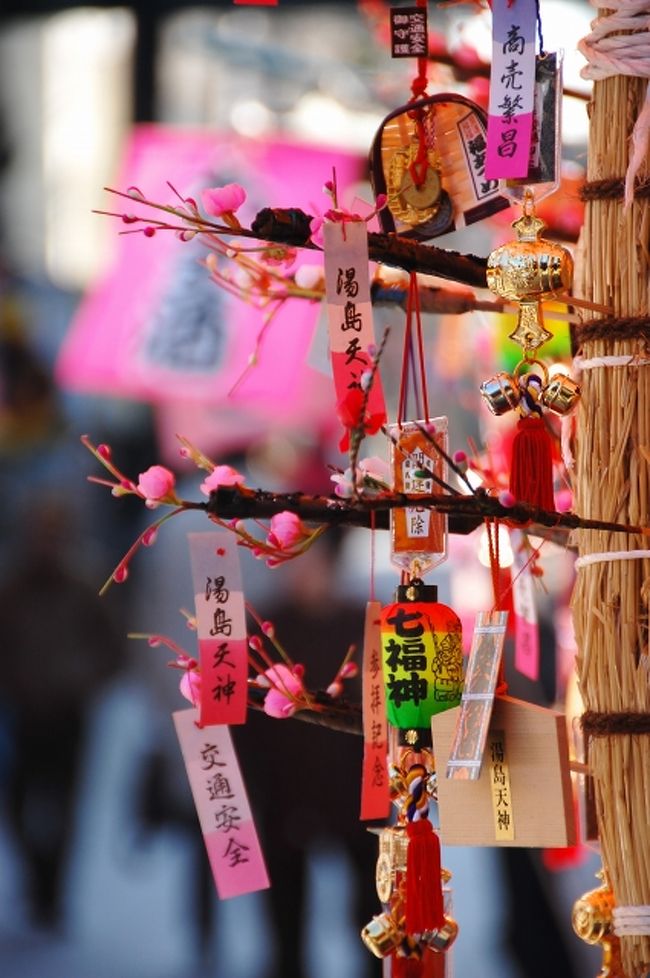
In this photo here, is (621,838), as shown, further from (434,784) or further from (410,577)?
(410,577)

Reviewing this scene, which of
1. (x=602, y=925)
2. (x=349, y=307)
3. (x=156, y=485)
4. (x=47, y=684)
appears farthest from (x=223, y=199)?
(x=47, y=684)

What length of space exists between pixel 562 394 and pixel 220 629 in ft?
1.13

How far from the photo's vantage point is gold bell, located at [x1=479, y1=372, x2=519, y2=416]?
4.03ft

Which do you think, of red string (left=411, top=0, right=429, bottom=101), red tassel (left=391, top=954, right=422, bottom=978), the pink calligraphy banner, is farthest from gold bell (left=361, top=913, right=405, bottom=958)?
the pink calligraphy banner

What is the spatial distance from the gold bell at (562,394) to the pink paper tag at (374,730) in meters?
0.23

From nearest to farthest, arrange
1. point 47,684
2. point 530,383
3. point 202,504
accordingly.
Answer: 1. point 202,504
2. point 530,383
3. point 47,684

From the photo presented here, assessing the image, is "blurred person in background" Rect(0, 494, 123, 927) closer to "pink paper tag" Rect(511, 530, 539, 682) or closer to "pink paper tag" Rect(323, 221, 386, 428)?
"pink paper tag" Rect(511, 530, 539, 682)

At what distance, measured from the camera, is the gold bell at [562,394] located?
1.21 metres

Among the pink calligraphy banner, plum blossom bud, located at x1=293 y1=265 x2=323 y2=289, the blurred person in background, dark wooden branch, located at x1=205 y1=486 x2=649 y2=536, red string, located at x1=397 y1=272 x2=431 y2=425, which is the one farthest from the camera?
the blurred person in background

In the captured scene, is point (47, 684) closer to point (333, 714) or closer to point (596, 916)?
point (333, 714)

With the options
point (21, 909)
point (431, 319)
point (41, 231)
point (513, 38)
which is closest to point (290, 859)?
point (21, 909)

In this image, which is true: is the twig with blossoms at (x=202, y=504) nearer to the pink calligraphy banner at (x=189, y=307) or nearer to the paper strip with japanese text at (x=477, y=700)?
the paper strip with japanese text at (x=477, y=700)

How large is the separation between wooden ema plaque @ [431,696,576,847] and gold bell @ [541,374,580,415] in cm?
25

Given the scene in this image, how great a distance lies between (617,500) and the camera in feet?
4.01
